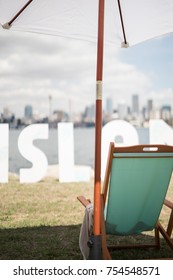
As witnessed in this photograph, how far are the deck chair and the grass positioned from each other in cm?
50

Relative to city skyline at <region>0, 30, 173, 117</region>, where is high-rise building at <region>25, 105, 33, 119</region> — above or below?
below

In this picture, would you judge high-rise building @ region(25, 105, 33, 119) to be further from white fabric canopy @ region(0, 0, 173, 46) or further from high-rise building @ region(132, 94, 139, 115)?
white fabric canopy @ region(0, 0, 173, 46)

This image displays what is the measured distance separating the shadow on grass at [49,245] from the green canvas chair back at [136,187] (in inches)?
18.3

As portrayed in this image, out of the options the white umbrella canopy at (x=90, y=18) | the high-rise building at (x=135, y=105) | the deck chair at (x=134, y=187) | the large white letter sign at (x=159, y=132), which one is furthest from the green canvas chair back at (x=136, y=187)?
the high-rise building at (x=135, y=105)

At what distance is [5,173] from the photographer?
313 inches

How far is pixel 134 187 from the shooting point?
2.87 m

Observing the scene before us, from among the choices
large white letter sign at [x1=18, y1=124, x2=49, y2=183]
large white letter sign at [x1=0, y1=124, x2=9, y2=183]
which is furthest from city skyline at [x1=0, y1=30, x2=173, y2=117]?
large white letter sign at [x1=18, y1=124, x2=49, y2=183]

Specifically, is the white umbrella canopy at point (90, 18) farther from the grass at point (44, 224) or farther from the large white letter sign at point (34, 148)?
the large white letter sign at point (34, 148)

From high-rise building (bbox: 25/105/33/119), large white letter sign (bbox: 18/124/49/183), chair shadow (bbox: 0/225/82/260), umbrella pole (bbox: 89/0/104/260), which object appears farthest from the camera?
high-rise building (bbox: 25/105/33/119)

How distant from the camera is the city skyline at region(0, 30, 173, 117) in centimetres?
5969

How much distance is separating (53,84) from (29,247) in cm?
6095

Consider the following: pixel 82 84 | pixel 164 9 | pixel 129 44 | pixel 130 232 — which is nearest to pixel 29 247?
pixel 130 232

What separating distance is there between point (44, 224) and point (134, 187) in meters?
2.01

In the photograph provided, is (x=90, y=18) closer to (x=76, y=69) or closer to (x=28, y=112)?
(x=28, y=112)
